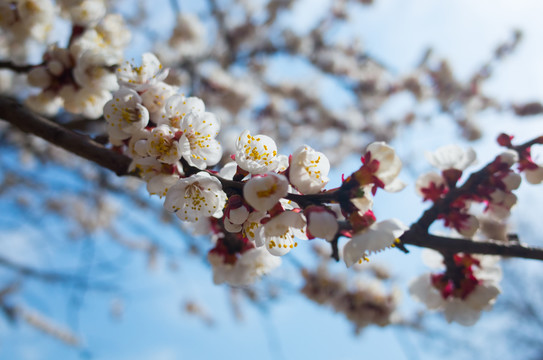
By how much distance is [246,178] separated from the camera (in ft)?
3.54

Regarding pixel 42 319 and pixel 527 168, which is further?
pixel 42 319

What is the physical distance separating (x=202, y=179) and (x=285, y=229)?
270 millimetres

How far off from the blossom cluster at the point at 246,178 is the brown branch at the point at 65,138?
0.06 m

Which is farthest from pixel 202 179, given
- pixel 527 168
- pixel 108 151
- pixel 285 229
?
pixel 527 168

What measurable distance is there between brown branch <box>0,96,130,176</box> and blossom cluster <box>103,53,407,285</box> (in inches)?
A: 2.4

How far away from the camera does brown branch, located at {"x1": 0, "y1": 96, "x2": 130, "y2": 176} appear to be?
47.7 inches

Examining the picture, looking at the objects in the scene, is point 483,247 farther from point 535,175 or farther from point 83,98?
point 83,98

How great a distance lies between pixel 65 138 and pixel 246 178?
727mm

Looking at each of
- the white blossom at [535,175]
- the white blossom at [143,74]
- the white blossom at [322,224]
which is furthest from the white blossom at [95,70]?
the white blossom at [535,175]

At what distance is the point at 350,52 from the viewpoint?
8.43 meters

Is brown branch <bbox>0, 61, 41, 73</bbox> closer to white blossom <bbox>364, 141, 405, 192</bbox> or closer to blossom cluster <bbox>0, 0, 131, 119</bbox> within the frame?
A: blossom cluster <bbox>0, 0, 131, 119</bbox>

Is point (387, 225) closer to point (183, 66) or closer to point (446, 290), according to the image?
point (446, 290)

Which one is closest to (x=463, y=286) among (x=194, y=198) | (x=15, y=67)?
(x=194, y=198)

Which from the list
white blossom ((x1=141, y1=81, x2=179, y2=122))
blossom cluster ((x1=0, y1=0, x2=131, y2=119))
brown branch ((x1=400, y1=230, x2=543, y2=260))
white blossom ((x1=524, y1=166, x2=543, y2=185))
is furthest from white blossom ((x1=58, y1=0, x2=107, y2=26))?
A: white blossom ((x1=524, y1=166, x2=543, y2=185))
